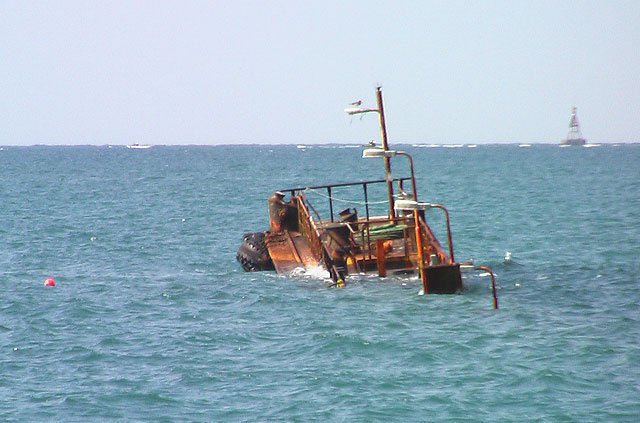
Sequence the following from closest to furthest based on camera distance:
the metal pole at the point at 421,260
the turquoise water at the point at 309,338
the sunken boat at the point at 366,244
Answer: the turquoise water at the point at 309,338
the metal pole at the point at 421,260
the sunken boat at the point at 366,244

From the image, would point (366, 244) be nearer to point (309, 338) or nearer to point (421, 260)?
point (421, 260)

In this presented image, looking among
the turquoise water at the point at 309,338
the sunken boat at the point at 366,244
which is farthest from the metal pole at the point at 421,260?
the turquoise water at the point at 309,338

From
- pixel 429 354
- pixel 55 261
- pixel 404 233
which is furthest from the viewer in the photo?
pixel 55 261

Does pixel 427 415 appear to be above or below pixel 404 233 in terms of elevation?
below

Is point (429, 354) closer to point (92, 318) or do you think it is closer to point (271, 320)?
point (271, 320)

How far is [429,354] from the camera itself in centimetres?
1783

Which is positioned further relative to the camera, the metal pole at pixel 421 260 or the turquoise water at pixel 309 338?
the metal pole at pixel 421 260

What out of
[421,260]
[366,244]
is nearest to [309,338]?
[421,260]

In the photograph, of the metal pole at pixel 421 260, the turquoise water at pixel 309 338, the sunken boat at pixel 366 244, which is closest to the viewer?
the turquoise water at pixel 309 338

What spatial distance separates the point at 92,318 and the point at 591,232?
78.6ft

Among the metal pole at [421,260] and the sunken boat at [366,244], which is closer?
the metal pole at [421,260]

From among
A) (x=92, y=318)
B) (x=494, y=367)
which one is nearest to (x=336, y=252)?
(x=92, y=318)

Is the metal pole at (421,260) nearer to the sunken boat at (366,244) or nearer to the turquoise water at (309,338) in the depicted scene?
the sunken boat at (366,244)

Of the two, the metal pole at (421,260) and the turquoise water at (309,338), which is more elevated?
the metal pole at (421,260)
